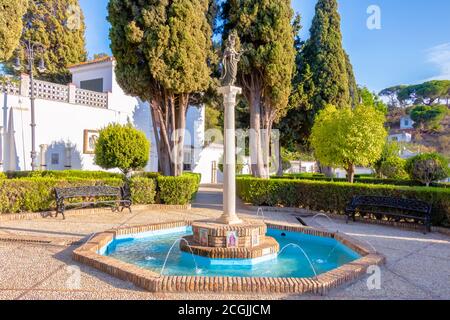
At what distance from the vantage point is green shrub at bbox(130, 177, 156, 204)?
41.4 ft

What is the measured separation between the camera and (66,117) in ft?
58.0

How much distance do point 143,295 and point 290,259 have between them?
330cm

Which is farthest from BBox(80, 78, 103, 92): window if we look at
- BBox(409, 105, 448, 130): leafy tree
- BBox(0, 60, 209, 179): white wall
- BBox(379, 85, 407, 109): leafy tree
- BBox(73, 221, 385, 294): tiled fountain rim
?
BBox(379, 85, 407, 109): leafy tree

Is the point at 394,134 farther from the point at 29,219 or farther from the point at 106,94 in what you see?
the point at 29,219

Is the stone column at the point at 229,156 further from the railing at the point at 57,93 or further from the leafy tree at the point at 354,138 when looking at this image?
the railing at the point at 57,93

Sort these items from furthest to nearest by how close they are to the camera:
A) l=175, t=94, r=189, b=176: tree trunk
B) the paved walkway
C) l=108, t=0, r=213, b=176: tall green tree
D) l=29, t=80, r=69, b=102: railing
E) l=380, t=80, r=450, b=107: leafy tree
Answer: l=380, t=80, r=450, b=107: leafy tree < l=29, t=80, r=69, b=102: railing < l=175, t=94, r=189, b=176: tree trunk < l=108, t=0, r=213, b=176: tall green tree < the paved walkway

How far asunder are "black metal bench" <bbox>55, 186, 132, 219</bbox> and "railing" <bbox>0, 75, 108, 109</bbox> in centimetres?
785

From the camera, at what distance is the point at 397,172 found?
62.8ft

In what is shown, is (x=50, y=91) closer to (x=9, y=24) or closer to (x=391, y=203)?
(x=9, y=24)

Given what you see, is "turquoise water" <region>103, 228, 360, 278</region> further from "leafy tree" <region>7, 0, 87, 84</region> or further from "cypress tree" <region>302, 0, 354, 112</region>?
"leafy tree" <region>7, 0, 87, 84</region>

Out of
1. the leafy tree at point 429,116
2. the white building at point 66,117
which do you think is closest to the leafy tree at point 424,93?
the leafy tree at point 429,116

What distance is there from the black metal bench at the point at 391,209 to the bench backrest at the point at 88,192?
7.67 meters

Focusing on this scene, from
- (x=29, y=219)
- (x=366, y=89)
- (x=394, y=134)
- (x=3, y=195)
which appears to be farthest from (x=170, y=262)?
(x=394, y=134)

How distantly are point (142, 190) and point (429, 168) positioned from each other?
12.1 m
